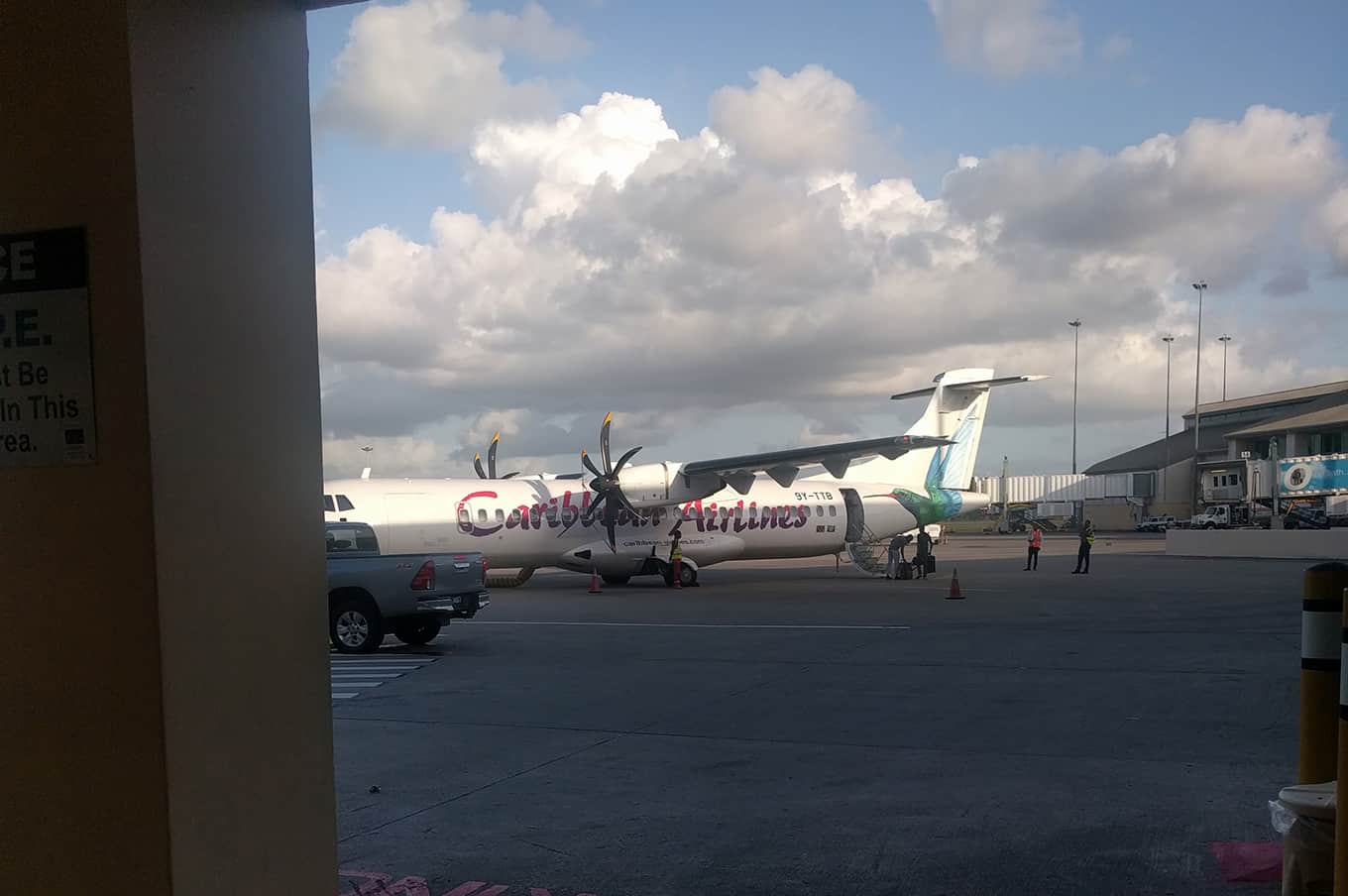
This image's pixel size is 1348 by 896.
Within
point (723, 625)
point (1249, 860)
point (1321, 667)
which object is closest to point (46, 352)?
point (1321, 667)

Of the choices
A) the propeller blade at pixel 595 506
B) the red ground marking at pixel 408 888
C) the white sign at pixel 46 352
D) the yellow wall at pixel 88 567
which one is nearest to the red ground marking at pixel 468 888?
the red ground marking at pixel 408 888

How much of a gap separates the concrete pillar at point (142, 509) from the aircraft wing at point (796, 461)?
2260 centimetres

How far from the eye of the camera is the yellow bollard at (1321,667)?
184 inches

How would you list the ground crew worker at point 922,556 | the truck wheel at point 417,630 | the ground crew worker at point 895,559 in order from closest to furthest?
the truck wheel at point 417,630
the ground crew worker at point 895,559
the ground crew worker at point 922,556

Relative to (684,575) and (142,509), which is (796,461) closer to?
(684,575)

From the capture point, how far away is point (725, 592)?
2500 cm

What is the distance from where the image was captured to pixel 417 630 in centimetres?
1507

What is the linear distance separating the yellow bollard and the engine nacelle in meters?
22.8

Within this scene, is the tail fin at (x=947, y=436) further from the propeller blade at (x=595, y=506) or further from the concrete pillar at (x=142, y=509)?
the concrete pillar at (x=142, y=509)

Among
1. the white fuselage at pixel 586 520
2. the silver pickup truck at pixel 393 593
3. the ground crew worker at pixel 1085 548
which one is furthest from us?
the ground crew worker at pixel 1085 548

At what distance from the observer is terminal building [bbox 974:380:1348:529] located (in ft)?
204

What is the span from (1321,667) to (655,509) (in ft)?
79.2

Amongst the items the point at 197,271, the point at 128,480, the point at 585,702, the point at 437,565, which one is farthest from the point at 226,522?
the point at 437,565

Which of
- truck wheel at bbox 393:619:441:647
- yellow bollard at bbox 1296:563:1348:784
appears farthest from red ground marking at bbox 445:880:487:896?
truck wheel at bbox 393:619:441:647
